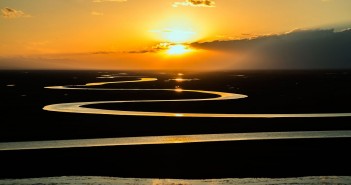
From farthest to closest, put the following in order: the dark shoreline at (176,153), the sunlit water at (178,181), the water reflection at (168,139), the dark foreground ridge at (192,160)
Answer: the water reflection at (168,139)
the dark shoreline at (176,153)
the dark foreground ridge at (192,160)
the sunlit water at (178,181)

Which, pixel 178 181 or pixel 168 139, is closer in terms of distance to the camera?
pixel 178 181

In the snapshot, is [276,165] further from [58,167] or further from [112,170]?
[58,167]

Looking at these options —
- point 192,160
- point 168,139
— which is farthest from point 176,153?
point 168,139

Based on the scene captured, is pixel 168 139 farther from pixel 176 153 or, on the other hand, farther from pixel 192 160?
pixel 192 160

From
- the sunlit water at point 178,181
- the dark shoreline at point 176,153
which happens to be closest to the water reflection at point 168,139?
the dark shoreline at point 176,153

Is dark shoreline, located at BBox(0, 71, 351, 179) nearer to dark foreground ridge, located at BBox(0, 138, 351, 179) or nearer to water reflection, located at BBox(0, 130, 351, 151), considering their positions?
dark foreground ridge, located at BBox(0, 138, 351, 179)

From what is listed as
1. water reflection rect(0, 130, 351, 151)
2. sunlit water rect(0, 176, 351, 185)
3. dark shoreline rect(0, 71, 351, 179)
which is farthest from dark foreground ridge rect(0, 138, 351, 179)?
water reflection rect(0, 130, 351, 151)

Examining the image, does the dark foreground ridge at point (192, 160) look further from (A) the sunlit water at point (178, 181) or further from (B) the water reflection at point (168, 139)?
(B) the water reflection at point (168, 139)

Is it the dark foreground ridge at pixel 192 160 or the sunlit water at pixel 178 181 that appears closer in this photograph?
the sunlit water at pixel 178 181
